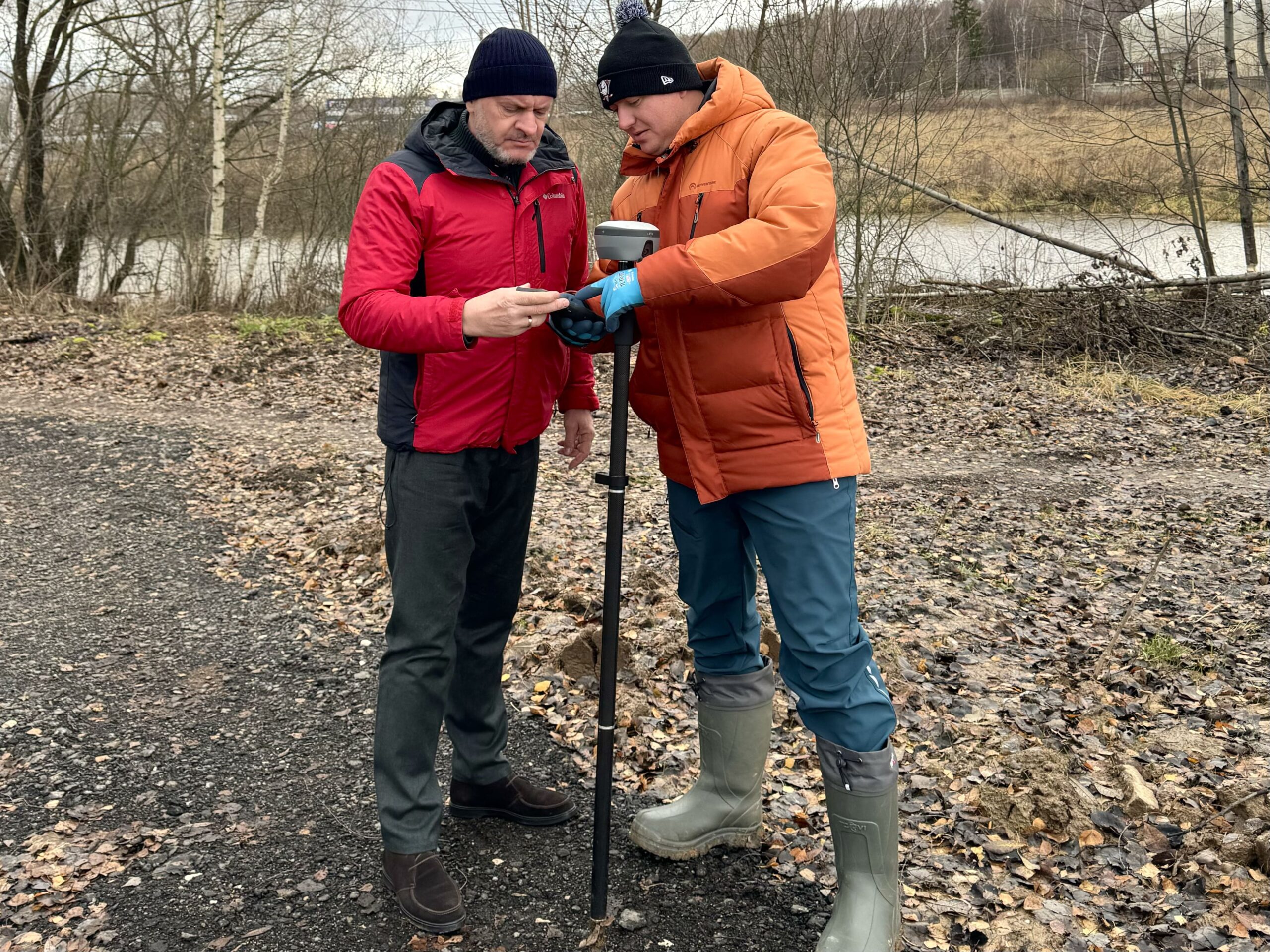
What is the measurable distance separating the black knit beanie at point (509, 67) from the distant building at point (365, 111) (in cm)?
1665

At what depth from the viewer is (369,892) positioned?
298 centimetres

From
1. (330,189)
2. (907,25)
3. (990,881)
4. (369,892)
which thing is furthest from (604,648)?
(330,189)

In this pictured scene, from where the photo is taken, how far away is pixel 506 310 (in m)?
2.50

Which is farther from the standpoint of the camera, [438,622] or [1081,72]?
[1081,72]

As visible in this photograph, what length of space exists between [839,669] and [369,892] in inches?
59.0

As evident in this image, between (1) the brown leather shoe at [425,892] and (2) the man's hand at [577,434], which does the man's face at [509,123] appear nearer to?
(2) the man's hand at [577,434]

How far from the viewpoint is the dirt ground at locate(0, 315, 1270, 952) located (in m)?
2.95

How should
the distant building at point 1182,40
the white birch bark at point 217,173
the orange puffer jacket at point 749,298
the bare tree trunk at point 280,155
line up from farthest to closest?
the bare tree trunk at point 280,155, the white birch bark at point 217,173, the distant building at point 1182,40, the orange puffer jacket at point 749,298

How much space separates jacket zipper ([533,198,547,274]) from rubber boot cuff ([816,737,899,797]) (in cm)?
149

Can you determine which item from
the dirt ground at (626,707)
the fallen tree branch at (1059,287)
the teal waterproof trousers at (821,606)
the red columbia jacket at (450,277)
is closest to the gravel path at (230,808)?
the dirt ground at (626,707)

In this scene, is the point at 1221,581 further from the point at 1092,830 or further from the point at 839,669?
the point at 839,669

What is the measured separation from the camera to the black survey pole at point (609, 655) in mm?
2682

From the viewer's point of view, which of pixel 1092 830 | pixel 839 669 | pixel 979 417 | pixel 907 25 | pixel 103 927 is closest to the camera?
pixel 839 669

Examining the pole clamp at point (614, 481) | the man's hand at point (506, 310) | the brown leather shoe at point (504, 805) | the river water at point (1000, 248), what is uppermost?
the river water at point (1000, 248)
